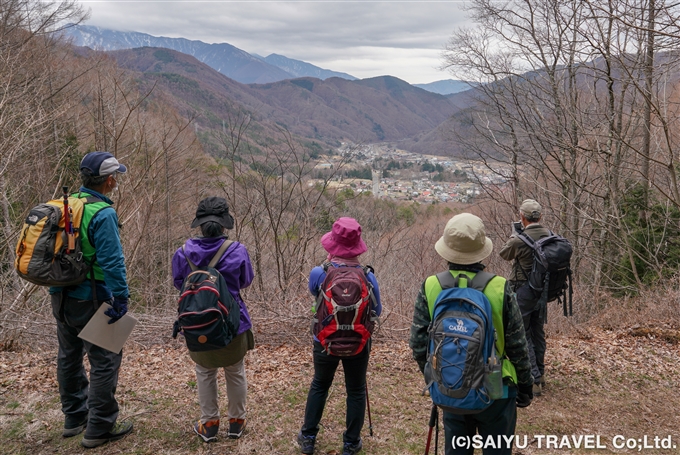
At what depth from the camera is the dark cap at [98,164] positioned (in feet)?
9.50

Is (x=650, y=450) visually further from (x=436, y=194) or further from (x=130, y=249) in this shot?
(x=436, y=194)

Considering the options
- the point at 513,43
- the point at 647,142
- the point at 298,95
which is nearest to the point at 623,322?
the point at 647,142

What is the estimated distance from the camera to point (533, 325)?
158 inches

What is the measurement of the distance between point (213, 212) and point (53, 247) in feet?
3.21

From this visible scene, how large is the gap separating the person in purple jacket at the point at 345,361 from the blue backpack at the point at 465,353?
728 millimetres

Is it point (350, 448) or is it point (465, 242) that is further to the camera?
point (350, 448)

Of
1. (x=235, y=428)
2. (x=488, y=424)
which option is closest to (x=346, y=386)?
(x=235, y=428)

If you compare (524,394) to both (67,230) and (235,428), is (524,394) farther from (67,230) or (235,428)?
(67,230)

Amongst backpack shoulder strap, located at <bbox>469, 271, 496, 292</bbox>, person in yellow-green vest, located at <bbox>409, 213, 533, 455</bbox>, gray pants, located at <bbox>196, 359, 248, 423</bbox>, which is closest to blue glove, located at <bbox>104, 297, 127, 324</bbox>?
gray pants, located at <bbox>196, 359, 248, 423</bbox>

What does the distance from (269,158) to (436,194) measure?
19.6 m

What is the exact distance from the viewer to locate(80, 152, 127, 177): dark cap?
2896 millimetres

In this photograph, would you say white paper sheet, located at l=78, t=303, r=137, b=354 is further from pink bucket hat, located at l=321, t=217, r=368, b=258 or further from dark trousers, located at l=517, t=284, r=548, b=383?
dark trousers, located at l=517, t=284, r=548, b=383

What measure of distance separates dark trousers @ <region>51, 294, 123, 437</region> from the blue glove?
116 mm

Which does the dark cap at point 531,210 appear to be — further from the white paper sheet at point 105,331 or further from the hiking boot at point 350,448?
the white paper sheet at point 105,331
